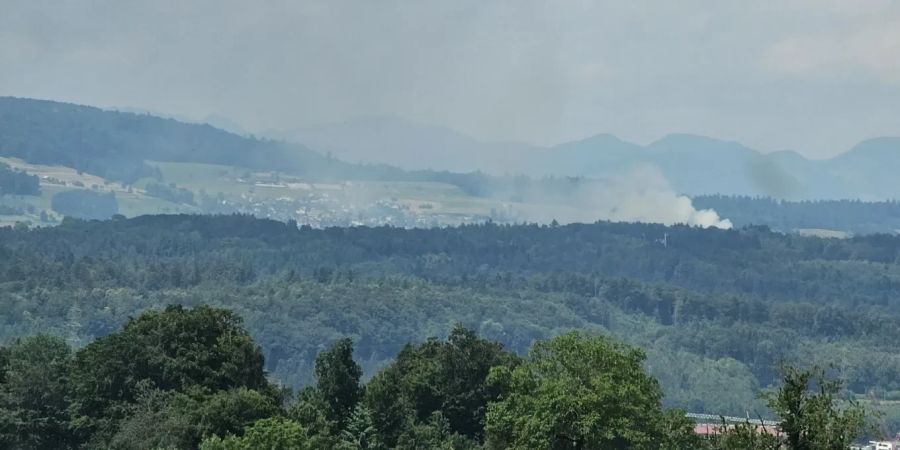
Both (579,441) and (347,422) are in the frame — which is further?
(347,422)

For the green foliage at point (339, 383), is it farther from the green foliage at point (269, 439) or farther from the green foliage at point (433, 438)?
the green foliage at point (269, 439)

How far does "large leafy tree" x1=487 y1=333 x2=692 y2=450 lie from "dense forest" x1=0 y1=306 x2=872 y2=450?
0.05 m

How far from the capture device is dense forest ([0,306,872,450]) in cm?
5806

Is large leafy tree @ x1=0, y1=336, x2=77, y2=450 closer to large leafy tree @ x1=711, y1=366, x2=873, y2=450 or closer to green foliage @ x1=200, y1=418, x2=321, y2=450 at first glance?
green foliage @ x1=200, y1=418, x2=321, y2=450

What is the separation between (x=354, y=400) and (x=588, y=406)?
23597 mm

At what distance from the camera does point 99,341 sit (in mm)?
81625

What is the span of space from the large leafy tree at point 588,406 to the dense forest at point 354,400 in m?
0.05

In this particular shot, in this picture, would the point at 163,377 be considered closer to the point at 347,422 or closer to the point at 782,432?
the point at 347,422

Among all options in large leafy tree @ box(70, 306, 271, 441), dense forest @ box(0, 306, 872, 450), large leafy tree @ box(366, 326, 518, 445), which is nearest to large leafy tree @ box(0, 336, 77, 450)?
dense forest @ box(0, 306, 872, 450)

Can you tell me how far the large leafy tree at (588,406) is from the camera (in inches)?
2367

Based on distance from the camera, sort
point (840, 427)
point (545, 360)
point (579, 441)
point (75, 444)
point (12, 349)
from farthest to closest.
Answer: point (12, 349), point (75, 444), point (545, 360), point (579, 441), point (840, 427)

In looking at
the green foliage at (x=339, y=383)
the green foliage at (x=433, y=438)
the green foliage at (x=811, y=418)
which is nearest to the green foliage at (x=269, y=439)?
the green foliage at (x=433, y=438)

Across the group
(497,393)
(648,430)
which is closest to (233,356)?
(497,393)

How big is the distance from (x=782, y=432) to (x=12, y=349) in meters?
51.9
